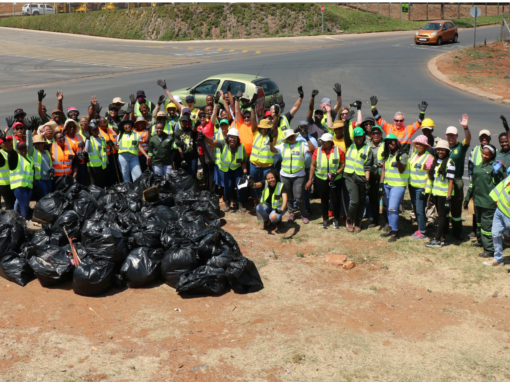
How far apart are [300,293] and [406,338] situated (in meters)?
1.64

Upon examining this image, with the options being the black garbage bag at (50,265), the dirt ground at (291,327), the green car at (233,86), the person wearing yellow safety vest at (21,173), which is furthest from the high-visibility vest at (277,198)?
the green car at (233,86)

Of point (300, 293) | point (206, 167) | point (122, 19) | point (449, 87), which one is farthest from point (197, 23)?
point (300, 293)

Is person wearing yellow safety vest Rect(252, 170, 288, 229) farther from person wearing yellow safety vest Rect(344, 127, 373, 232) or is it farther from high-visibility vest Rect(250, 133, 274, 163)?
person wearing yellow safety vest Rect(344, 127, 373, 232)

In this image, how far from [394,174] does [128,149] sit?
5.01 meters

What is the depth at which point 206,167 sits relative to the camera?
11016 millimetres

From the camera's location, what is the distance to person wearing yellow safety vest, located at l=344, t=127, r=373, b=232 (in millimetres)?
9250

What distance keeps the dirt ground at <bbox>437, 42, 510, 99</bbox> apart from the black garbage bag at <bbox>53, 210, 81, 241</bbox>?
16.9 m

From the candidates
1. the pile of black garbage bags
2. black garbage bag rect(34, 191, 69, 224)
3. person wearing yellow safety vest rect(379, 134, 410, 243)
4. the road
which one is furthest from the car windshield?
black garbage bag rect(34, 191, 69, 224)

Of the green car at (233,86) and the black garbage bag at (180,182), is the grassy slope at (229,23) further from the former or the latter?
the black garbage bag at (180,182)

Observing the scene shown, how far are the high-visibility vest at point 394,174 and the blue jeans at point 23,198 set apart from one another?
615 centimetres

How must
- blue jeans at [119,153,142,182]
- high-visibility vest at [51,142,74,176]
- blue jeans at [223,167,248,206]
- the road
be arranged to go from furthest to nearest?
the road → blue jeans at [119,153,142,182] → blue jeans at [223,167,248,206] → high-visibility vest at [51,142,74,176]

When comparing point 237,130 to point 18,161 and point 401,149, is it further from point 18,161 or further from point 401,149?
→ point 18,161

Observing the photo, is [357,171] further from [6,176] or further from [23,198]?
[6,176]

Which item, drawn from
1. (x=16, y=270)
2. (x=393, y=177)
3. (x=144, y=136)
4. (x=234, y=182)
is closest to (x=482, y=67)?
(x=393, y=177)
